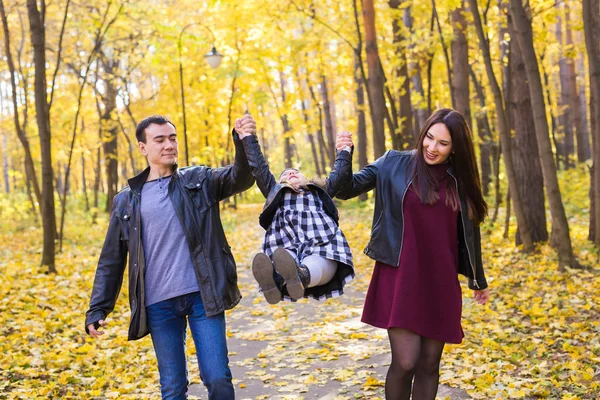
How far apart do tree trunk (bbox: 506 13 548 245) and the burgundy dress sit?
7.92m

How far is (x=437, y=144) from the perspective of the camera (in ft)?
12.7

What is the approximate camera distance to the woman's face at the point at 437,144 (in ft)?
12.7

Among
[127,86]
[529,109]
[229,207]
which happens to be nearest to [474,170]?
[529,109]

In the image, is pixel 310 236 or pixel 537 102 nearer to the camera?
pixel 310 236

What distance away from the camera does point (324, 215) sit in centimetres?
401

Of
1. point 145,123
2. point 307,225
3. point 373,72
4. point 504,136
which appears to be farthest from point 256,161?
point 373,72

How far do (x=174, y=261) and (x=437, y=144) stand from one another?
5.61ft

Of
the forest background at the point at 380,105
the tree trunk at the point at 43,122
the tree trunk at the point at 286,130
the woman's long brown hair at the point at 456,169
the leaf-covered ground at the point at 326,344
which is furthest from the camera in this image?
the tree trunk at the point at 286,130

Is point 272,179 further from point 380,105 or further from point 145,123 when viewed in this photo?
point 380,105

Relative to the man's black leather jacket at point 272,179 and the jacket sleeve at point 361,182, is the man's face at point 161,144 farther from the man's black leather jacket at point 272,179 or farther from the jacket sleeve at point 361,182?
the jacket sleeve at point 361,182

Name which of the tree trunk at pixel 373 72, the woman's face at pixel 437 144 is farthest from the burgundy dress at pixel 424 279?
the tree trunk at pixel 373 72

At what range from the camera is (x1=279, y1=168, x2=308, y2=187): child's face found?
3.99 metres

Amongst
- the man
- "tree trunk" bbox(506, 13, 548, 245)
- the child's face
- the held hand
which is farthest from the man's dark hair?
→ "tree trunk" bbox(506, 13, 548, 245)

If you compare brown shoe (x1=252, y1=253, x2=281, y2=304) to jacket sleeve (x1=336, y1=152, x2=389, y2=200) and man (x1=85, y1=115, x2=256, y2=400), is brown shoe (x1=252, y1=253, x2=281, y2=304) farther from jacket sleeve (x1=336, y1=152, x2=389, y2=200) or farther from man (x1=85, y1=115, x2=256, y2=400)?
jacket sleeve (x1=336, y1=152, x2=389, y2=200)
